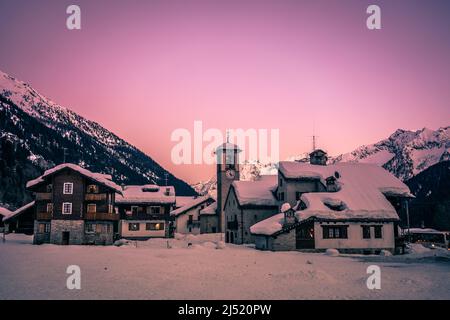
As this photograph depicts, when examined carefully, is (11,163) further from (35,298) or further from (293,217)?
(35,298)

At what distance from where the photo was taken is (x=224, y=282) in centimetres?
2380

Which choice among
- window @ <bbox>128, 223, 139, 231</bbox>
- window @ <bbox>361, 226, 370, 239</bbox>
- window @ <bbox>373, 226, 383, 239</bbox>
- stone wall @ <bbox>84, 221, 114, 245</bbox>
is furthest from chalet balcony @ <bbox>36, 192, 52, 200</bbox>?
window @ <bbox>373, 226, 383, 239</bbox>

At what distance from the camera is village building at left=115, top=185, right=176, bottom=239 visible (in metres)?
73.6

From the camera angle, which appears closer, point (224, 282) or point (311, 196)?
point (224, 282)

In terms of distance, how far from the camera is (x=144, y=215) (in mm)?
74188

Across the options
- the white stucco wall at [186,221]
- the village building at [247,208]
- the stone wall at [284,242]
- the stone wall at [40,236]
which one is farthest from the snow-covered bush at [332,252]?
the white stucco wall at [186,221]

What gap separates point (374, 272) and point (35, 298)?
1976cm

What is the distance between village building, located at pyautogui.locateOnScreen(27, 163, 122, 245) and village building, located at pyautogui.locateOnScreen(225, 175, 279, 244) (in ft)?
53.6

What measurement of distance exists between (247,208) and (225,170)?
14.7 meters

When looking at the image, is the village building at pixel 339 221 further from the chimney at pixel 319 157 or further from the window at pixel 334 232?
the chimney at pixel 319 157

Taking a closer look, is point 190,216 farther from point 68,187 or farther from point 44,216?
point 44,216

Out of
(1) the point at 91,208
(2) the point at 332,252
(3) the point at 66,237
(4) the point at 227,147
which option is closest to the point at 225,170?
(4) the point at 227,147

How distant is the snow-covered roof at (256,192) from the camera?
60.0 m
